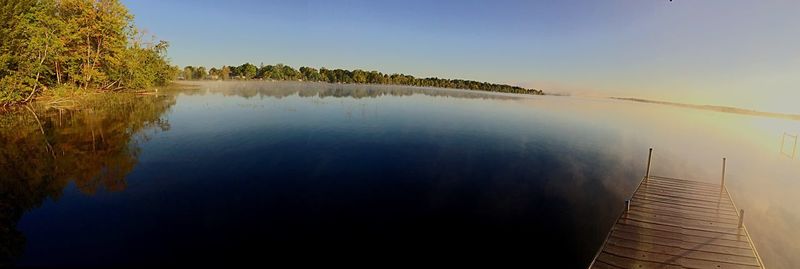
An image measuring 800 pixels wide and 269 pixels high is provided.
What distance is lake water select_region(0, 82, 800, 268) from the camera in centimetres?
949

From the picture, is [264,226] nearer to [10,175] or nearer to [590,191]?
[10,175]

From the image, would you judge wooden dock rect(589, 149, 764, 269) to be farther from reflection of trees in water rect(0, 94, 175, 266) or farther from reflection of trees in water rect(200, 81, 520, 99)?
reflection of trees in water rect(200, 81, 520, 99)

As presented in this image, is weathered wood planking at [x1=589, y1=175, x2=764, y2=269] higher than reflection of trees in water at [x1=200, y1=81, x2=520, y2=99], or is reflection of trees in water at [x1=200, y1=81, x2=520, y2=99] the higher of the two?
reflection of trees in water at [x1=200, y1=81, x2=520, y2=99]

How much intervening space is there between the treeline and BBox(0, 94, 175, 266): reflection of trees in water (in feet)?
18.3

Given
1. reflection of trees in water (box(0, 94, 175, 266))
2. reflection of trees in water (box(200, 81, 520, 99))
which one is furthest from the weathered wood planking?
reflection of trees in water (box(200, 81, 520, 99))

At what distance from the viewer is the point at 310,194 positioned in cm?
1377

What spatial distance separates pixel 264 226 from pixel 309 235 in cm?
167

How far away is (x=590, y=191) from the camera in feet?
55.1

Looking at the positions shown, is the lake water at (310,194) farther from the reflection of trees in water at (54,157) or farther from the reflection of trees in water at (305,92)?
the reflection of trees in water at (305,92)

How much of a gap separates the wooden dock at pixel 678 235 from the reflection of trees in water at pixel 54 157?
16.9 m

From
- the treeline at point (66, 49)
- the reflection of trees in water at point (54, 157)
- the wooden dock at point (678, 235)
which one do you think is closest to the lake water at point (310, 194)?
the reflection of trees in water at point (54, 157)

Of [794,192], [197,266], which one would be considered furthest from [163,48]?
[794,192]

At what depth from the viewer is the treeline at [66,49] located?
29.9 m

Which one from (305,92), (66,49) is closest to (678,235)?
(66,49)
